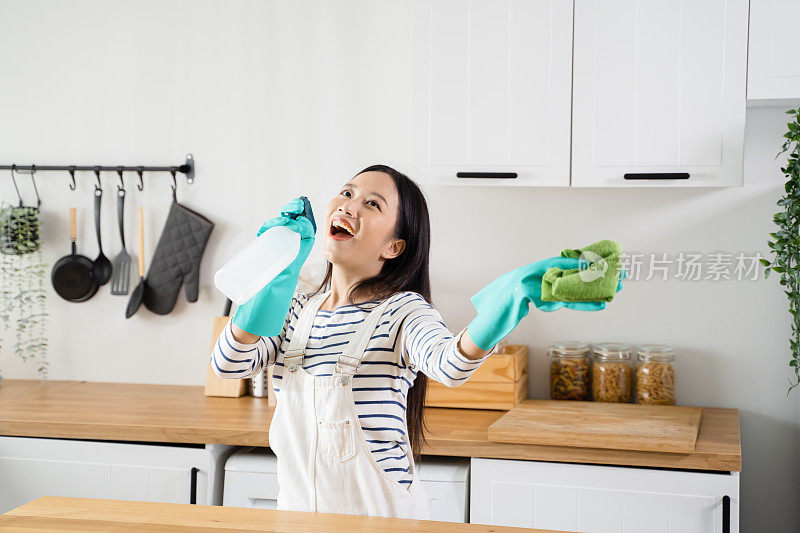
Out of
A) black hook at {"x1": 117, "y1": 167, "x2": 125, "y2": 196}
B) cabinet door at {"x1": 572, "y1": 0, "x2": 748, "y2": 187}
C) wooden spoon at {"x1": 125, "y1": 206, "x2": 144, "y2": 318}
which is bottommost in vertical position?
wooden spoon at {"x1": 125, "y1": 206, "x2": 144, "y2": 318}

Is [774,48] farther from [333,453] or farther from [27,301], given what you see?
[27,301]

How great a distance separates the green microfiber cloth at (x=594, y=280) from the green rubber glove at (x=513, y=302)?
0.02m

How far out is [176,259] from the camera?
2531 mm

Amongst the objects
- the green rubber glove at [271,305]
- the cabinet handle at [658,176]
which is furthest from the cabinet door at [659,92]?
the green rubber glove at [271,305]

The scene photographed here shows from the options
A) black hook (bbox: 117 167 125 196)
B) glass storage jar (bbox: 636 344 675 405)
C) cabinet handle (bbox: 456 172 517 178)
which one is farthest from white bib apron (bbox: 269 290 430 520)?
black hook (bbox: 117 167 125 196)

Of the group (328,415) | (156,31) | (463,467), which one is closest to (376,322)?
(328,415)

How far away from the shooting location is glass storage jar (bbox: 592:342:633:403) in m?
2.20

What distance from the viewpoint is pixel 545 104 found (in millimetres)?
2010

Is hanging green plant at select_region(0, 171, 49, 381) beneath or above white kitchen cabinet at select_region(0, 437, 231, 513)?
above

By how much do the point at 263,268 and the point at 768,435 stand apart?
5.69ft

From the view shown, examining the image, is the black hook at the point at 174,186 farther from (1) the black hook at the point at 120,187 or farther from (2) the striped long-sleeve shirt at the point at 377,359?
(2) the striped long-sleeve shirt at the point at 377,359

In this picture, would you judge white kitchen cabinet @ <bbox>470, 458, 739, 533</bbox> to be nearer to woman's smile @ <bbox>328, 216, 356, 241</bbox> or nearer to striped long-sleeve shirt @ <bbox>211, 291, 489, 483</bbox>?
striped long-sleeve shirt @ <bbox>211, 291, 489, 483</bbox>

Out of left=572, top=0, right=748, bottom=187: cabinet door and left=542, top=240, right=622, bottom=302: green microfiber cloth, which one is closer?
left=542, top=240, right=622, bottom=302: green microfiber cloth

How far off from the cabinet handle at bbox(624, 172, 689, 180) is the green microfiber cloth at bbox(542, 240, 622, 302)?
3.77ft
